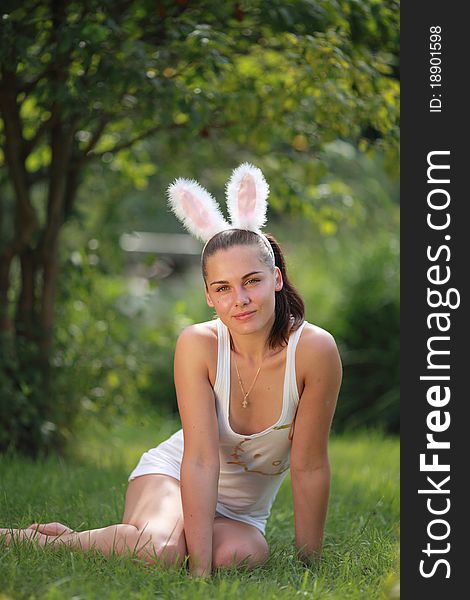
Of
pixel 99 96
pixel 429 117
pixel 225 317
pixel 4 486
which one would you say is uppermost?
pixel 99 96

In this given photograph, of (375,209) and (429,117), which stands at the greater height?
(375,209)

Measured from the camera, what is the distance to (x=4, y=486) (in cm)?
352

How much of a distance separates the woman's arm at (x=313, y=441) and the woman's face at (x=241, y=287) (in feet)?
0.65

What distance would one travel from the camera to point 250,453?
289 cm

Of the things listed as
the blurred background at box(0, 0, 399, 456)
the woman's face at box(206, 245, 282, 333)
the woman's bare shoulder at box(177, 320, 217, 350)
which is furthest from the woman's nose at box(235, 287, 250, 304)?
the blurred background at box(0, 0, 399, 456)

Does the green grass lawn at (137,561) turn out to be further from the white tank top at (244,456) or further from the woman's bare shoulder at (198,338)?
the woman's bare shoulder at (198,338)

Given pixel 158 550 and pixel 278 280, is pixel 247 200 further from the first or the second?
pixel 158 550

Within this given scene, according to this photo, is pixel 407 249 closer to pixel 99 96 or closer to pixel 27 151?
pixel 99 96

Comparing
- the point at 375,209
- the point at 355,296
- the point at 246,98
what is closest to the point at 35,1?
the point at 246,98

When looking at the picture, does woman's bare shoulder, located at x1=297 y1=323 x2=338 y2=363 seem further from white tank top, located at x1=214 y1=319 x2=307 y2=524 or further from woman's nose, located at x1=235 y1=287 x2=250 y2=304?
woman's nose, located at x1=235 y1=287 x2=250 y2=304

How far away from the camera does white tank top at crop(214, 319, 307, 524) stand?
9.27 feet

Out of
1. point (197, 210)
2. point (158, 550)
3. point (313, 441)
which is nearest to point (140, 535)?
point (158, 550)

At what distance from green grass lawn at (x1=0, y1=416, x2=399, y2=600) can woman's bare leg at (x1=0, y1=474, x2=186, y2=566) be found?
0.05m

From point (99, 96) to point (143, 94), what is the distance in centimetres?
21
